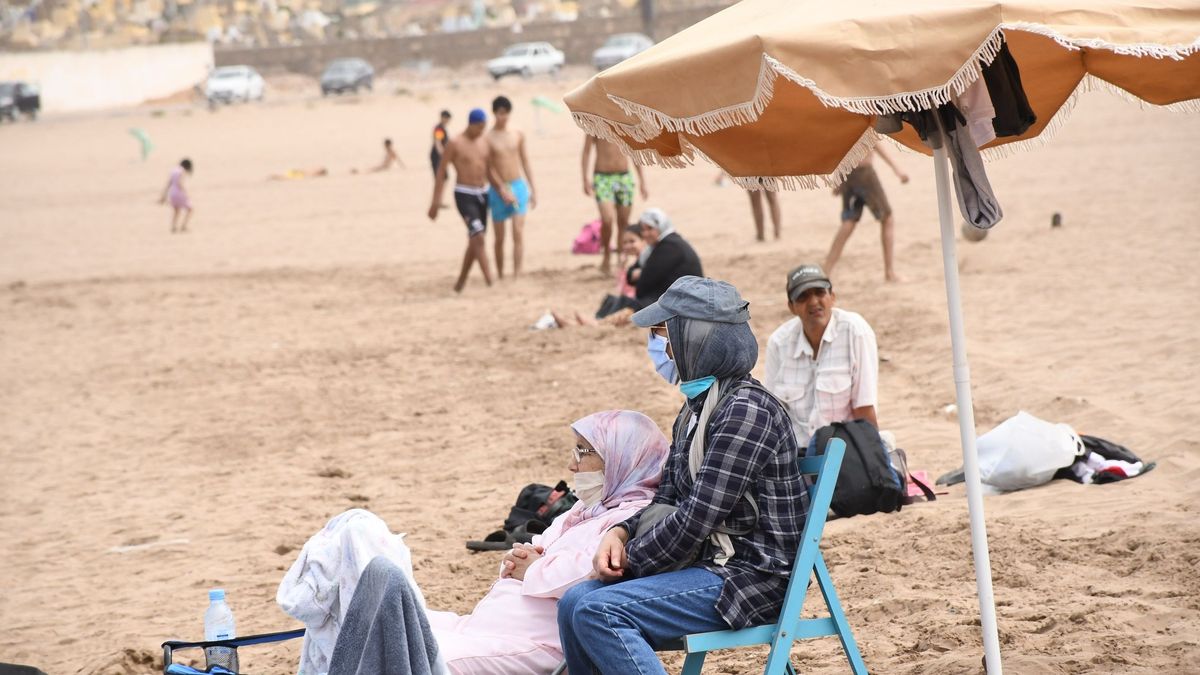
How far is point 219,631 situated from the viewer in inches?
154

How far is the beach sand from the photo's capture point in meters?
4.89

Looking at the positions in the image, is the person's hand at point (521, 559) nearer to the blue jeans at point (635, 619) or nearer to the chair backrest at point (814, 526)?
the blue jeans at point (635, 619)

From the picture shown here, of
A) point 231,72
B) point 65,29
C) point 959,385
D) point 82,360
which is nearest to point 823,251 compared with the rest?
point 82,360

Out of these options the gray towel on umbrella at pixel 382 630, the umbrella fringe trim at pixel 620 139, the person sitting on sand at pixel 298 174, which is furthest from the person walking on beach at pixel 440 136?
the gray towel on umbrella at pixel 382 630

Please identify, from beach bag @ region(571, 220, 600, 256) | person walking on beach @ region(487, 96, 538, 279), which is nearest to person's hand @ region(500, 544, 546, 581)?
person walking on beach @ region(487, 96, 538, 279)

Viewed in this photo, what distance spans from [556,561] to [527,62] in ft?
166

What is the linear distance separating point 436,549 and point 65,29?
8899 cm

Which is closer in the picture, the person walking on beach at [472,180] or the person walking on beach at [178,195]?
the person walking on beach at [472,180]

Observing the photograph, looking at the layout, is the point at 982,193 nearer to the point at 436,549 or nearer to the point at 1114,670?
the point at 1114,670

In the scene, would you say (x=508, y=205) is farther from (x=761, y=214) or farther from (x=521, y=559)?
(x=521, y=559)

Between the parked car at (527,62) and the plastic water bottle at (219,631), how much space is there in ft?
163

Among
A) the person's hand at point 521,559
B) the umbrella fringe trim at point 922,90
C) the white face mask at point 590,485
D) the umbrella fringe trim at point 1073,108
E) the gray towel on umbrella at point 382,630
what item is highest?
the umbrella fringe trim at point 922,90

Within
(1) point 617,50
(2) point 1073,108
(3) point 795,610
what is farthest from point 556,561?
(1) point 617,50

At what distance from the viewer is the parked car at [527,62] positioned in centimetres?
5241
